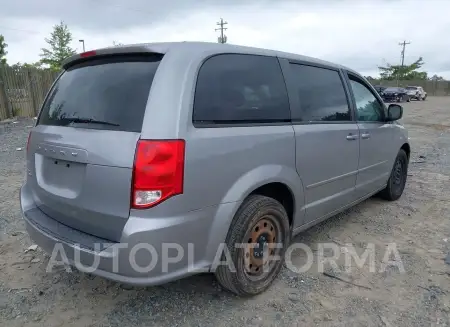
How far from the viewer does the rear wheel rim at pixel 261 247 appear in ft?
8.43

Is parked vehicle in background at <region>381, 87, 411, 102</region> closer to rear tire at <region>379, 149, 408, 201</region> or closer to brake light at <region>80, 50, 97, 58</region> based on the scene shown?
rear tire at <region>379, 149, 408, 201</region>

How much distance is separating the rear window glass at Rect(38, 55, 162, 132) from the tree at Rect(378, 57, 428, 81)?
67.1 m

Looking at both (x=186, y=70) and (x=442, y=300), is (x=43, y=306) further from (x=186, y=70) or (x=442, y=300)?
(x=442, y=300)

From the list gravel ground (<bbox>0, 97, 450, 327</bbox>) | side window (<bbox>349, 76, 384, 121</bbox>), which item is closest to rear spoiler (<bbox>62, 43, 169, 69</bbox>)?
gravel ground (<bbox>0, 97, 450, 327</bbox>)

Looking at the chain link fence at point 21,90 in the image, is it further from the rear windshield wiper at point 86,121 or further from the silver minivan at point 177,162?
the rear windshield wiper at point 86,121

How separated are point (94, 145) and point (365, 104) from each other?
3.01m

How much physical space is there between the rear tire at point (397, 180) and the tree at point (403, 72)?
63549mm

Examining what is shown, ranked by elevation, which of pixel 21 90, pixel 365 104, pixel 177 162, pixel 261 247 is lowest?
pixel 261 247

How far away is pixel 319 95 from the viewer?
10.5 ft

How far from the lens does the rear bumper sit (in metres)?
1.99

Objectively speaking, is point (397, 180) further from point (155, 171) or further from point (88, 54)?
point (88, 54)

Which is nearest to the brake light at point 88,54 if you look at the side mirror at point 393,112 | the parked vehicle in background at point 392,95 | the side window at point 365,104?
the side window at point 365,104

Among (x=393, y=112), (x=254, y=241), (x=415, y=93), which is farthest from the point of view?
(x=415, y=93)

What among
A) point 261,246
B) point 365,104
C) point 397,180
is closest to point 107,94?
point 261,246
